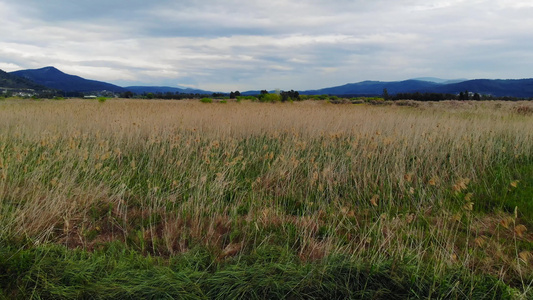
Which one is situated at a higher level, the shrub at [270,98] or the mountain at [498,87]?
the mountain at [498,87]

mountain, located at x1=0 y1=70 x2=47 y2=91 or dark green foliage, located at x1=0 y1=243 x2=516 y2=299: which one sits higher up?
mountain, located at x1=0 y1=70 x2=47 y2=91

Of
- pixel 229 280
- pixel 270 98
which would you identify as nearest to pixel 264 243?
pixel 229 280

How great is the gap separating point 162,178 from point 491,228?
4.59 meters

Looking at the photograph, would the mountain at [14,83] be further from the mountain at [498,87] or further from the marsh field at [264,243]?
the mountain at [498,87]

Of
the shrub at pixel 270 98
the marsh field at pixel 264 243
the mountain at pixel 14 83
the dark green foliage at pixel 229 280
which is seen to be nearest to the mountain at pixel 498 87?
the shrub at pixel 270 98

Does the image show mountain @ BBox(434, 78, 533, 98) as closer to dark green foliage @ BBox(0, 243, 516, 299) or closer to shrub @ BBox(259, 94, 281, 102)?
shrub @ BBox(259, 94, 281, 102)

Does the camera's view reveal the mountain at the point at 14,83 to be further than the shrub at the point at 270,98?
Yes

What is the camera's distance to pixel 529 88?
12356cm

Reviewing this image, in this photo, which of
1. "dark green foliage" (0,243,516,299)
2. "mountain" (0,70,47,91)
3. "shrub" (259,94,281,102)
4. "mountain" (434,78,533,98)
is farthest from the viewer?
"mountain" (434,78,533,98)

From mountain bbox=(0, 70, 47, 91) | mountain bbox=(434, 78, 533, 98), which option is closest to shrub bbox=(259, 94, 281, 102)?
mountain bbox=(0, 70, 47, 91)

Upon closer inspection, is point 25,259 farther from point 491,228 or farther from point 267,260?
point 491,228

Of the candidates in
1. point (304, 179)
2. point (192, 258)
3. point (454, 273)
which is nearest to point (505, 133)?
point (304, 179)

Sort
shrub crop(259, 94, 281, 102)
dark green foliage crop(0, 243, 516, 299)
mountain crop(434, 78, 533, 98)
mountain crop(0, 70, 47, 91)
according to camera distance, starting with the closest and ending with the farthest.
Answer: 1. dark green foliage crop(0, 243, 516, 299)
2. shrub crop(259, 94, 281, 102)
3. mountain crop(0, 70, 47, 91)
4. mountain crop(434, 78, 533, 98)

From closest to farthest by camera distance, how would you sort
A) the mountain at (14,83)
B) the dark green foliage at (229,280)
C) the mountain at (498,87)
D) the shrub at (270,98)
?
the dark green foliage at (229,280) < the shrub at (270,98) < the mountain at (14,83) < the mountain at (498,87)
